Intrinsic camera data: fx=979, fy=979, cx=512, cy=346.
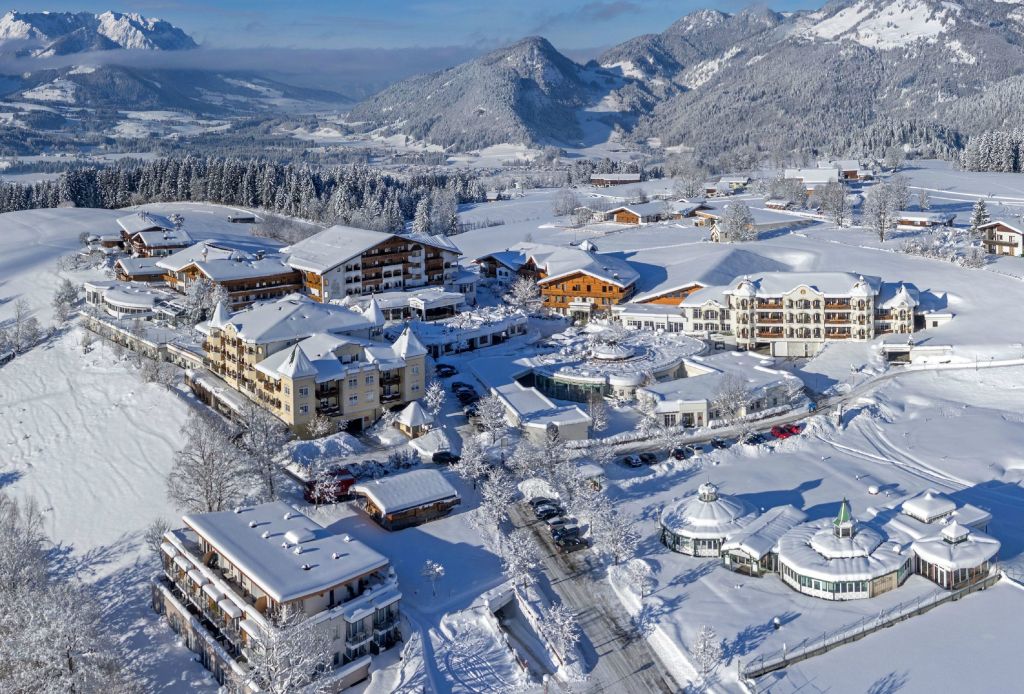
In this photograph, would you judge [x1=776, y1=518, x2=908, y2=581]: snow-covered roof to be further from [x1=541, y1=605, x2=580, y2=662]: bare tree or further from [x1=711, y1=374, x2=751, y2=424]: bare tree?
[x1=711, y1=374, x2=751, y2=424]: bare tree

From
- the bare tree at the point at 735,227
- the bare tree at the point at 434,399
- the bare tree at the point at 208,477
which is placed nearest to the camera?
the bare tree at the point at 208,477

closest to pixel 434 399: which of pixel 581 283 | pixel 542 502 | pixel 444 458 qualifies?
pixel 444 458

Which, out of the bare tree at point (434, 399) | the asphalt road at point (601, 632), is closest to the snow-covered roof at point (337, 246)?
the bare tree at point (434, 399)

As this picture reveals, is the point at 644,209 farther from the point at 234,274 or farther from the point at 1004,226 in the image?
the point at 234,274

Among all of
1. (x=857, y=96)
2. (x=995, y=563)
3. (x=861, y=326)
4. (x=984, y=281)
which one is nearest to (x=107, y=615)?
(x=995, y=563)

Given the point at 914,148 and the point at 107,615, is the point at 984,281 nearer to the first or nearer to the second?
the point at 107,615

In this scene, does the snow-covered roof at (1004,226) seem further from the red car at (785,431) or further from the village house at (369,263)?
the village house at (369,263)
